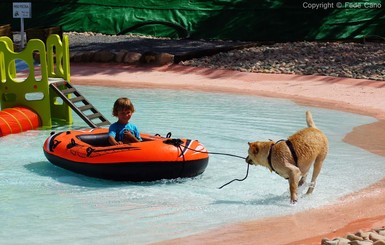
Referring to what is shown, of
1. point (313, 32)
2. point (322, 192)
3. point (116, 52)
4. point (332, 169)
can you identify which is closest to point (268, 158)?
point (322, 192)

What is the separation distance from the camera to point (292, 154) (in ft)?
28.7

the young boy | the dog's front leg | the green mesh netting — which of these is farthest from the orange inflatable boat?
the green mesh netting

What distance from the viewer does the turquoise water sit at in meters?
8.37

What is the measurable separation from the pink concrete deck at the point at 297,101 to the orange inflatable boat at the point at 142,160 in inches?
66.1

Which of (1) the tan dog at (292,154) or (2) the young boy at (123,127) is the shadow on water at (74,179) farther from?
(1) the tan dog at (292,154)

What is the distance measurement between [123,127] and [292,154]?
8.12 feet

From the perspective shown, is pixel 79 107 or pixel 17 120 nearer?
pixel 17 120

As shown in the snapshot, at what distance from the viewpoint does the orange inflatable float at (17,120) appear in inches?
506

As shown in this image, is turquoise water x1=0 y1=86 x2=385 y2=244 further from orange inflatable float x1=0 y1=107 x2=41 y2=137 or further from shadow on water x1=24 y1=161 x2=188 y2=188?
orange inflatable float x1=0 y1=107 x2=41 y2=137

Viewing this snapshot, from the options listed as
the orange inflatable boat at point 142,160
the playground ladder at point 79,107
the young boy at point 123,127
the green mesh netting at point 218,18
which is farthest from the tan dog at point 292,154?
the green mesh netting at point 218,18

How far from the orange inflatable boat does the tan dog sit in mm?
1154

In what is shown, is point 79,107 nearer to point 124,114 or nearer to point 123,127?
point 123,127

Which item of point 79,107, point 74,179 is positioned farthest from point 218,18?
point 74,179

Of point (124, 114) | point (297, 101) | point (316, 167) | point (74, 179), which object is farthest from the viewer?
point (297, 101)
